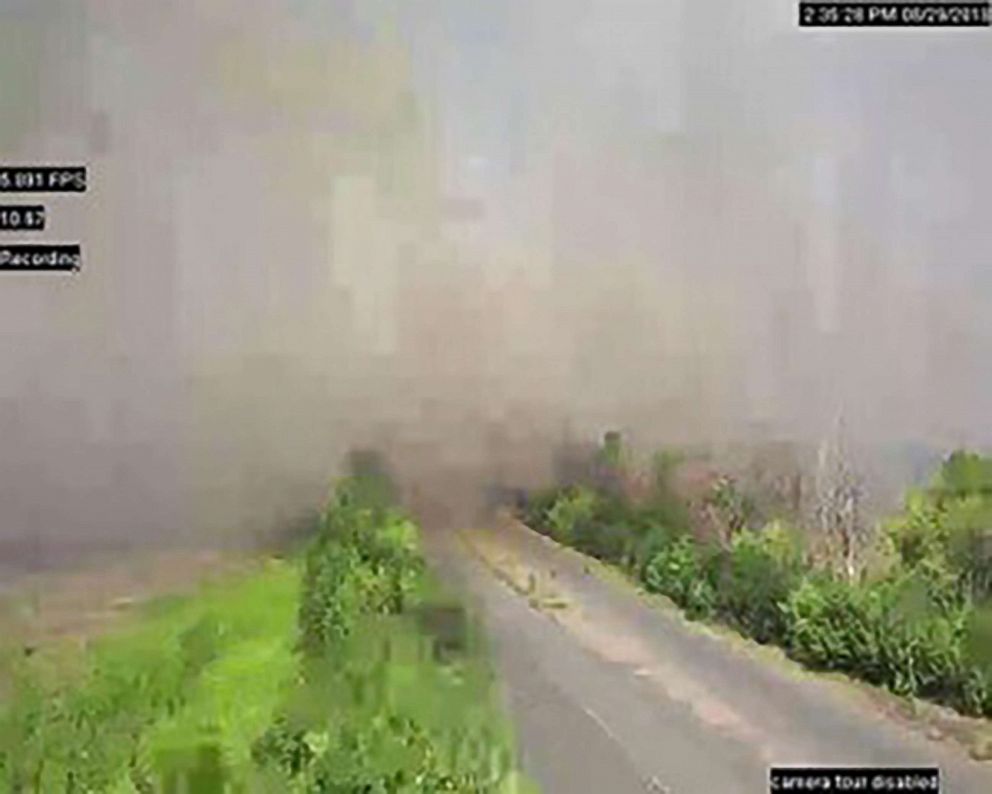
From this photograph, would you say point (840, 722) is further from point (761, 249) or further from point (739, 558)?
point (761, 249)

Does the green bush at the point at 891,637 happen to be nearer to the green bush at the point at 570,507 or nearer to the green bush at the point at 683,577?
the green bush at the point at 683,577

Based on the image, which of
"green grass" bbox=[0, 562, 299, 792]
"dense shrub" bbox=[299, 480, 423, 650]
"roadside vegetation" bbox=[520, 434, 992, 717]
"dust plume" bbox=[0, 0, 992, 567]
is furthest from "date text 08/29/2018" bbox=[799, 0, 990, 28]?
"green grass" bbox=[0, 562, 299, 792]

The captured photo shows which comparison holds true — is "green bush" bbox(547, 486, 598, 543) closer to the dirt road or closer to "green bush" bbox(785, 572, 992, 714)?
the dirt road

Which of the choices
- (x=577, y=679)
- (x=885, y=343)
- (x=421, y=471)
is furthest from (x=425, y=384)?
(x=885, y=343)

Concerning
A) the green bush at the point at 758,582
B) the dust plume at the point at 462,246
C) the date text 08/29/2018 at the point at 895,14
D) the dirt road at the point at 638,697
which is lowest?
the dirt road at the point at 638,697

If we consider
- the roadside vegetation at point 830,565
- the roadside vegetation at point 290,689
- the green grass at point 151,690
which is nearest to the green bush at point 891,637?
the roadside vegetation at point 830,565

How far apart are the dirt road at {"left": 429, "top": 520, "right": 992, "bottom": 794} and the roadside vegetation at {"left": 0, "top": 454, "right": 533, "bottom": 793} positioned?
41 millimetres

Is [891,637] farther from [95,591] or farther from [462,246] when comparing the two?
[95,591]

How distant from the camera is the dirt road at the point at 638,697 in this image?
159 centimetres

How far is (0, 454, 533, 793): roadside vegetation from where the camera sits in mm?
1553

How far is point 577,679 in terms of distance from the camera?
1619 millimetres

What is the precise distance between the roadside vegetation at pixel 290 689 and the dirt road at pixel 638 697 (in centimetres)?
4

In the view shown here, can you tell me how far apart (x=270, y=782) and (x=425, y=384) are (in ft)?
1.33

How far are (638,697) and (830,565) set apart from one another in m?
0.23
